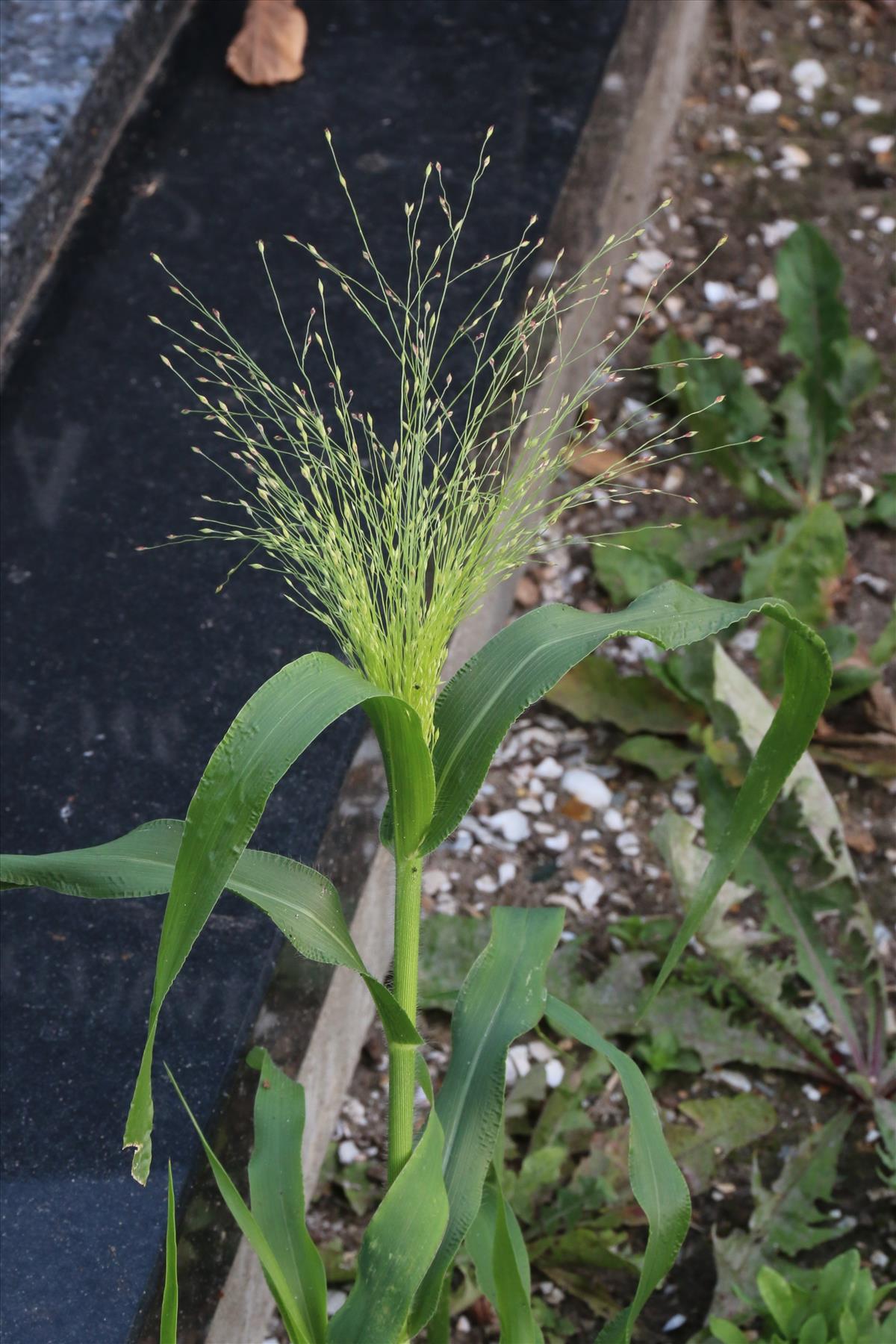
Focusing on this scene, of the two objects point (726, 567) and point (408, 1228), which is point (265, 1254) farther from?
point (726, 567)

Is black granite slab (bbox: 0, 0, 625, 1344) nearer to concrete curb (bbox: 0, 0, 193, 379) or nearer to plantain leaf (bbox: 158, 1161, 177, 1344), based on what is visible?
concrete curb (bbox: 0, 0, 193, 379)

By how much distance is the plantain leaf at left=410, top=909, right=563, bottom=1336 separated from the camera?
1.27m

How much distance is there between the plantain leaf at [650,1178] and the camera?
1.25m

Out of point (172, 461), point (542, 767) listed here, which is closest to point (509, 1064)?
point (542, 767)

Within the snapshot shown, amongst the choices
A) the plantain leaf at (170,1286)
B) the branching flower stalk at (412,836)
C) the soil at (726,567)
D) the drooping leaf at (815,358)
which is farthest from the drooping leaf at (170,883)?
the drooping leaf at (815,358)

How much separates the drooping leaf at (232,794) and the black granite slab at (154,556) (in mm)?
523

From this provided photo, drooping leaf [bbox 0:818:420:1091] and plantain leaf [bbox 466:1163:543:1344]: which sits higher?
drooping leaf [bbox 0:818:420:1091]

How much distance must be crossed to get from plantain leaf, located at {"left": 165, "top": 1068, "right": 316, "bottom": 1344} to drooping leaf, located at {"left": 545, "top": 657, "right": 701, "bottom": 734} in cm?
129

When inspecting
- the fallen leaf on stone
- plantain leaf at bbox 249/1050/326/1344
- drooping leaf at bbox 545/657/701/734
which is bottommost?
drooping leaf at bbox 545/657/701/734

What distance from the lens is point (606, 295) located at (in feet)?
10.0

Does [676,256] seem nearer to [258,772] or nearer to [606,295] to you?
[606,295]


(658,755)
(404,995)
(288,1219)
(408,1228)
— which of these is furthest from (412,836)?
(658,755)

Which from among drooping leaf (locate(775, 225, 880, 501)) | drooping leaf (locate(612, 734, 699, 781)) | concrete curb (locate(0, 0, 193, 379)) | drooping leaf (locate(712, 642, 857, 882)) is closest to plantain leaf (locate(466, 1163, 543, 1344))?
drooping leaf (locate(712, 642, 857, 882))

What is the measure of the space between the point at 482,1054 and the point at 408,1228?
0.18 m
